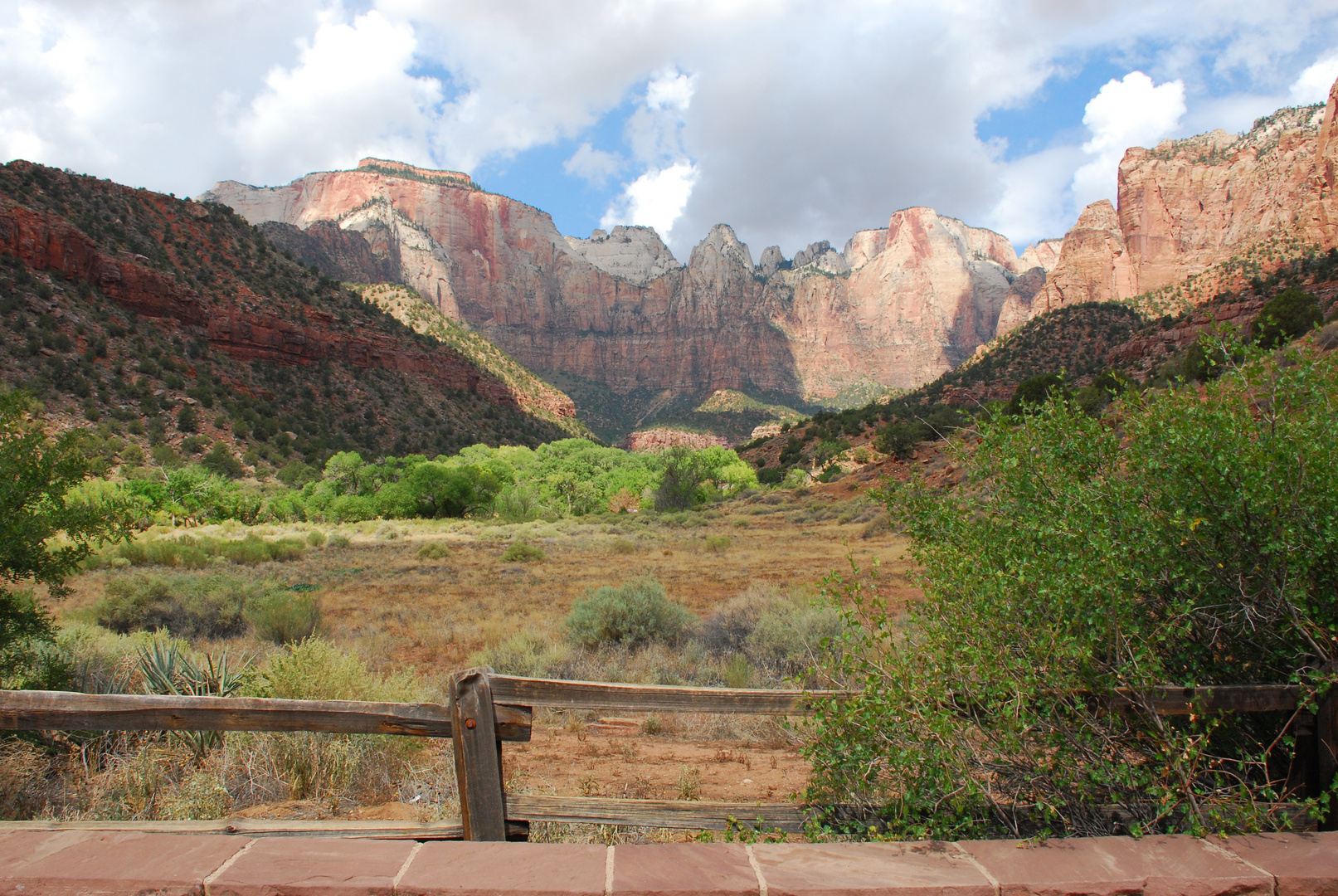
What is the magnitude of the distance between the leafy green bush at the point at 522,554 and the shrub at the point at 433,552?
5.98 ft

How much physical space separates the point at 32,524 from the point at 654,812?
5.11m

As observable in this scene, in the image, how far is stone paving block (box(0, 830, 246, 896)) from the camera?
241cm

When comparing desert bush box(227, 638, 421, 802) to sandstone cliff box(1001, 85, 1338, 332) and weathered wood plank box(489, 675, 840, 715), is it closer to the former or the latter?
weathered wood plank box(489, 675, 840, 715)

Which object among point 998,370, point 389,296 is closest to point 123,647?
point 998,370

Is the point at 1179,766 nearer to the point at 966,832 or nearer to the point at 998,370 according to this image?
the point at 966,832

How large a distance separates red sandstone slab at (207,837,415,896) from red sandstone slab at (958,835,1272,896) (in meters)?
2.27

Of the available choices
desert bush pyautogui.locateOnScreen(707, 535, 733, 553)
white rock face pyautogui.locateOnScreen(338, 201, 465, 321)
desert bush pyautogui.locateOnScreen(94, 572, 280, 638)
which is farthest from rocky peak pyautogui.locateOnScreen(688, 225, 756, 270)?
desert bush pyautogui.locateOnScreen(94, 572, 280, 638)

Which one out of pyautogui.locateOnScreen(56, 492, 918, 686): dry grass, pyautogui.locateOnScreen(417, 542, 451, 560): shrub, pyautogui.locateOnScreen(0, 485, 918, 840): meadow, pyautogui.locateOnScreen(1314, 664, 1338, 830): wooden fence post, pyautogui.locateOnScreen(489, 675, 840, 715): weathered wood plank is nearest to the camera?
pyautogui.locateOnScreen(1314, 664, 1338, 830): wooden fence post

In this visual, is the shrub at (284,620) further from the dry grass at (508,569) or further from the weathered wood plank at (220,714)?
the weathered wood plank at (220,714)

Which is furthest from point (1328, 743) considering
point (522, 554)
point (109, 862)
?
point (522, 554)

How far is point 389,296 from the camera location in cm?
7788

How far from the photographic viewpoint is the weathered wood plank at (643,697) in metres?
3.19

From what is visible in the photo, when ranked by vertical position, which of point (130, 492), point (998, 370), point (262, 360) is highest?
point (262, 360)

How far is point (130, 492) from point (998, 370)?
57486mm
